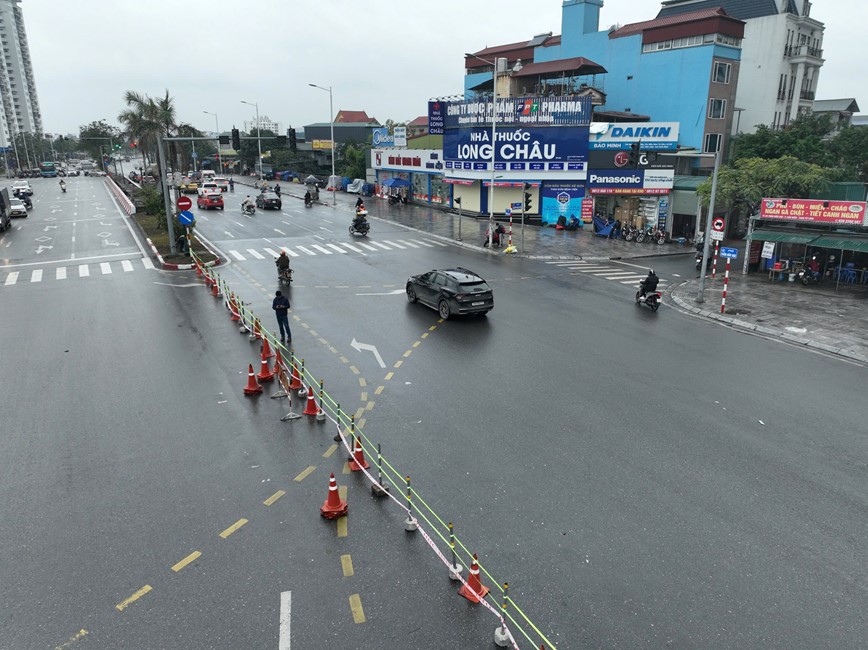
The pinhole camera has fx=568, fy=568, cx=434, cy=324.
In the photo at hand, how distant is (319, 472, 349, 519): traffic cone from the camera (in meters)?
8.12

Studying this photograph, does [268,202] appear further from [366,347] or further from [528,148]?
[366,347]

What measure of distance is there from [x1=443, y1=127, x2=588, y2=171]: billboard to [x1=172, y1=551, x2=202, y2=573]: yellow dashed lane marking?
39.9 meters

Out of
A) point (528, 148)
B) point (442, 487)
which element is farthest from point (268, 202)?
point (442, 487)

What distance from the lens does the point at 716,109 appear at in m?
45.1

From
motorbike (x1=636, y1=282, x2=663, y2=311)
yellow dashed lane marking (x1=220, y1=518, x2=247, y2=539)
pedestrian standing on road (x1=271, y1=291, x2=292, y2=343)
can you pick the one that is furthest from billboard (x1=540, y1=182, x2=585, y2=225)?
yellow dashed lane marking (x1=220, y1=518, x2=247, y2=539)

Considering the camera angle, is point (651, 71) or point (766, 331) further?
point (651, 71)

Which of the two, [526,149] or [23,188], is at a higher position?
[526,149]

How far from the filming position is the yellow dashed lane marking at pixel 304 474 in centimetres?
919

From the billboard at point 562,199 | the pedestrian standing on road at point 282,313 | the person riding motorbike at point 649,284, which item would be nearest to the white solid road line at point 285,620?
the pedestrian standing on road at point 282,313

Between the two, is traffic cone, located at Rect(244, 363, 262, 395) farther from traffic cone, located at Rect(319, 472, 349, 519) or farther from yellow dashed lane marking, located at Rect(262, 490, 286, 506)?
traffic cone, located at Rect(319, 472, 349, 519)

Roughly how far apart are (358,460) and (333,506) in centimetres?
134

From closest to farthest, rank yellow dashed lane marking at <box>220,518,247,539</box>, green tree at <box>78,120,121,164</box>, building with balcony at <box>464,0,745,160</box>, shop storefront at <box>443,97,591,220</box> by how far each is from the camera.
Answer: yellow dashed lane marking at <box>220,518,247,539</box> → shop storefront at <box>443,97,591,220</box> → building with balcony at <box>464,0,745,160</box> → green tree at <box>78,120,121,164</box>

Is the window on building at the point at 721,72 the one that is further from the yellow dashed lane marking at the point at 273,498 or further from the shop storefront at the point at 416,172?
the yellow dashed lane marking at the point at 273,498

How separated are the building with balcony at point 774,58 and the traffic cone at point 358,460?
53398 millimetres
